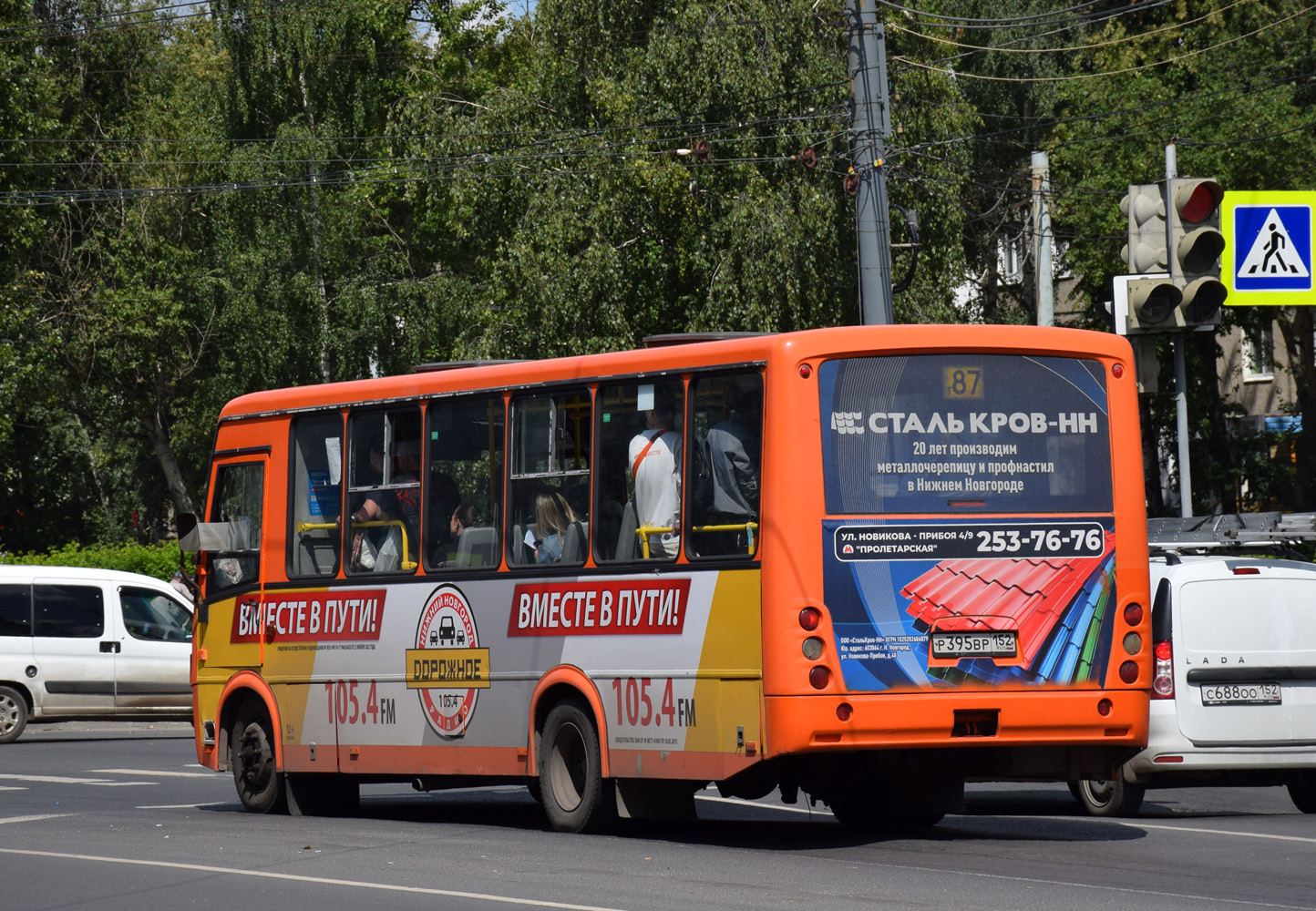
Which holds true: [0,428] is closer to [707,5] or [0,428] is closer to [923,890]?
[707,5]

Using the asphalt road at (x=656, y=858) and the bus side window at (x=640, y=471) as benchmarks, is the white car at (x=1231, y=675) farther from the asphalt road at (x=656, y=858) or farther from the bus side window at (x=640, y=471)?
the bus side window at (x=640, y=471)

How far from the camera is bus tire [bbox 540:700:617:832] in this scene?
36.8ft

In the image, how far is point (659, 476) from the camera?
1085cm

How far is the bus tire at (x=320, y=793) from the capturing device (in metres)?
13.8

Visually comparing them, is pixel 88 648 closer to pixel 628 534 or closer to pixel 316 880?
pixel 628 534

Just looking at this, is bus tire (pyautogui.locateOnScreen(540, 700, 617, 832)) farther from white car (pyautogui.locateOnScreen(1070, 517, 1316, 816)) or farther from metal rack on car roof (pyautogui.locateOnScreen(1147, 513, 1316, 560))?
metal rack on car roof (pyautogui.locateOnScreen(1147, 513, 1316, 560))

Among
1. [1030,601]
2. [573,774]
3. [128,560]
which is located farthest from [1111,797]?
[128,560]

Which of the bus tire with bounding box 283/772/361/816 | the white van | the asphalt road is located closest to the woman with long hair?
the asphalt road

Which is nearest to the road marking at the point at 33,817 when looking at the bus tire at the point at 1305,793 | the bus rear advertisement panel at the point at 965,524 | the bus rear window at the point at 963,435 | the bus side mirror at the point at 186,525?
the bus side mirror at the point at 186,525

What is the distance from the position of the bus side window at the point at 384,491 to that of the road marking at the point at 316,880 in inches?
116

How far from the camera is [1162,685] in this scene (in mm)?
12109

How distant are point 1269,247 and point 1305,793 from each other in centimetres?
380

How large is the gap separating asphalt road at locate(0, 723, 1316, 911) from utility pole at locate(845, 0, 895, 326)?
6.97m

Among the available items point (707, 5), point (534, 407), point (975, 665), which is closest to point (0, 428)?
point (707, 5)
